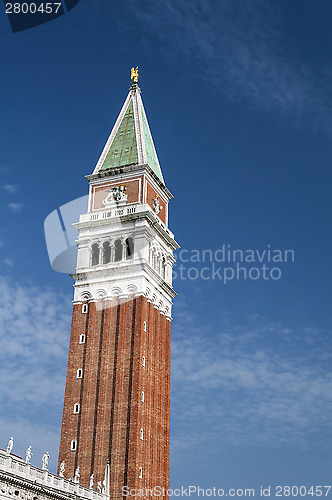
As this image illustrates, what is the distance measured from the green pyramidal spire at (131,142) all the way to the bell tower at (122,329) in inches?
6.7

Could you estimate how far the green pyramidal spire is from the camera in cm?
7550

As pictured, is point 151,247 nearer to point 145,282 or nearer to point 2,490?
point 145,282

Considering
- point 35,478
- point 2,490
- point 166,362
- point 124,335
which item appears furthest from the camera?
point 166,362

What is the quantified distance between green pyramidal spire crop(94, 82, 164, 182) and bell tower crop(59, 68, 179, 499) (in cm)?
17

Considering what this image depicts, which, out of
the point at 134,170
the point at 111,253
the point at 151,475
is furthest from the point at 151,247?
the point at 151,475

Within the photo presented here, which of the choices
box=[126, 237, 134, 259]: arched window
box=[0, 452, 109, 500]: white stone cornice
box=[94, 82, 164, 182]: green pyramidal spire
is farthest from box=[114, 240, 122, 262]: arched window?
box=[0, 452, 109, 500]: white stone cornice

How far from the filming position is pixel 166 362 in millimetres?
70312

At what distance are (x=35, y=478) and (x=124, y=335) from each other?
23.1 m

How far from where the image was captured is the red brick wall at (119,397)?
2359 inches

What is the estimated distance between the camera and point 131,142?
3034 inches

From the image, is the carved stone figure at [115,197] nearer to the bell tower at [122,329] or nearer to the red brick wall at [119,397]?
the bell tower at [122,329]

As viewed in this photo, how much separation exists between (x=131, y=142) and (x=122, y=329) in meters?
23.7

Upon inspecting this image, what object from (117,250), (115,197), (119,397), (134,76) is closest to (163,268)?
(117,250)

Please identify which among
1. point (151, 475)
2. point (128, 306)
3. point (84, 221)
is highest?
point (84, 221)
